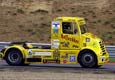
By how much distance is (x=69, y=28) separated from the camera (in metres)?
22.7

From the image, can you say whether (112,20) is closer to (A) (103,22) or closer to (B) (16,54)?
(A) (103,22)

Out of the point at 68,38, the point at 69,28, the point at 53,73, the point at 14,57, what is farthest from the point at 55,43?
the point at 53,73

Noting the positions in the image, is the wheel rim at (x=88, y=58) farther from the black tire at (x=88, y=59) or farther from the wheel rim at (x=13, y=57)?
the wheel rim at (x=13, y=57)

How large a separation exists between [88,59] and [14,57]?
3.38 m

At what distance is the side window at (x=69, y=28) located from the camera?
22622mm

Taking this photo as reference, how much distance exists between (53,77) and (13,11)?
19838 millimetres

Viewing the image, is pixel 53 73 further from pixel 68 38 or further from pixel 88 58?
pixel 68 38

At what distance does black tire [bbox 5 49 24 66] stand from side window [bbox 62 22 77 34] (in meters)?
2.25

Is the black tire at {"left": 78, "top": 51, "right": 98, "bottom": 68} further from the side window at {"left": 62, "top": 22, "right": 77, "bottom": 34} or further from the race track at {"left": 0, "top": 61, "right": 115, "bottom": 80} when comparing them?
the side window at {"left": 62, "top": 22, "right": 77, "bottom": 34}

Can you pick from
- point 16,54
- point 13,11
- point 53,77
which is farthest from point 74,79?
point 13,11

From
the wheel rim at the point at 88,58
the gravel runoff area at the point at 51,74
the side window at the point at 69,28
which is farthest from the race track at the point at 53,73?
the side window at the point at 69,28

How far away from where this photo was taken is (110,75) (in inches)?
758

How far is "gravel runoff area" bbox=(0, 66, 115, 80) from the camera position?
1778 centimetres

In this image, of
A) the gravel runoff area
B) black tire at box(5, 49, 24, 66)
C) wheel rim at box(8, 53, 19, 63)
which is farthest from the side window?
wheel rim at box(8, 53, 19, 63)
